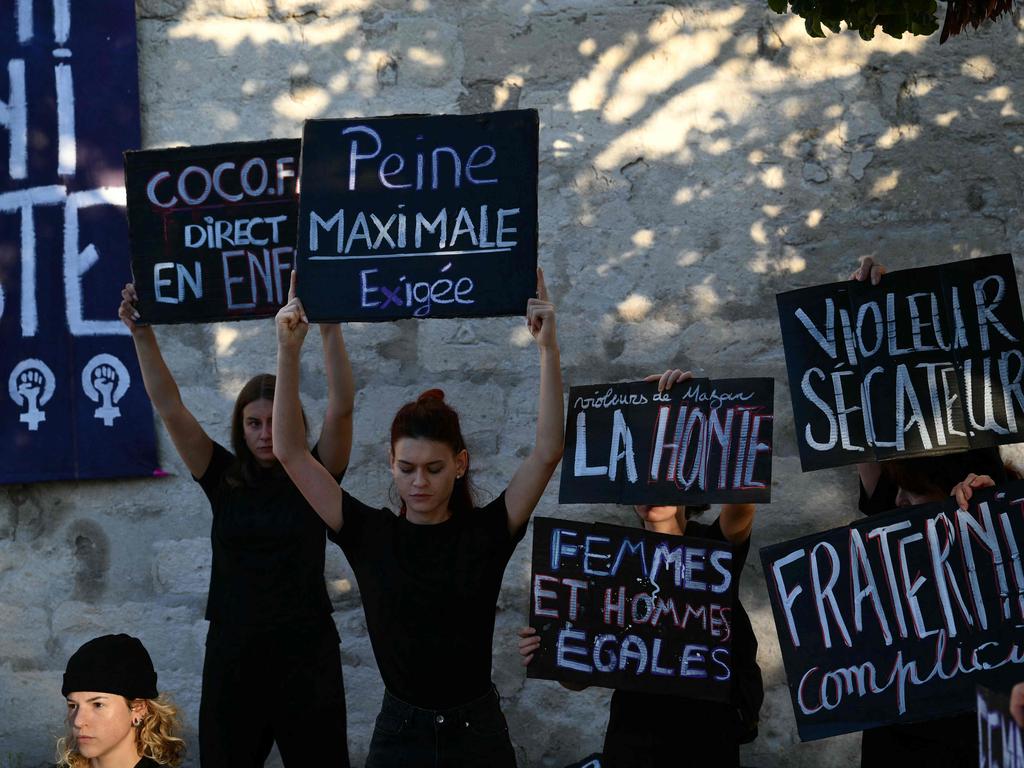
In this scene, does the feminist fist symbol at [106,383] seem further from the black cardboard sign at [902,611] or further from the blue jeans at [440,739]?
the black cardboard sign at [902,611]

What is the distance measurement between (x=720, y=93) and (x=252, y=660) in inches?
111

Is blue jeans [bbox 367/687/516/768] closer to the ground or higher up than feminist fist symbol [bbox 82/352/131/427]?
closer to the ground

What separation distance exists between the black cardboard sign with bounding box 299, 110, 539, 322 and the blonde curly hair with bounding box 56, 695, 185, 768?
3.79ft

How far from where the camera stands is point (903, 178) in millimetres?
5230

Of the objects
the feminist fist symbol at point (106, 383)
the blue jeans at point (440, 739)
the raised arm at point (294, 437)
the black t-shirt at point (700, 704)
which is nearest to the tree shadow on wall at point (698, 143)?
the feminist fist symbol at point (106, 383)

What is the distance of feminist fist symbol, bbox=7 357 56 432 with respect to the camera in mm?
5449

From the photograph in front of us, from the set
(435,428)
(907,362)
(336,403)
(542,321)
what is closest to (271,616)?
(336,403)

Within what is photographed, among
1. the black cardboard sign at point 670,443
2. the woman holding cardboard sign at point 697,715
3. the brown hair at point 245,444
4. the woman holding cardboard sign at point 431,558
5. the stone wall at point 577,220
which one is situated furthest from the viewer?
the stone wall at point 577,220

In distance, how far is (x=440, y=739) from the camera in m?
3.45

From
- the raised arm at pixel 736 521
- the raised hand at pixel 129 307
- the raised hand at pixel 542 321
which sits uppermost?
the raised hand at pixel 129 307

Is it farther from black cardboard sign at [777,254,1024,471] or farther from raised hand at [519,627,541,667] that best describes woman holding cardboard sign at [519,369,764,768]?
black cardboard sign at [777,254,1024,471]

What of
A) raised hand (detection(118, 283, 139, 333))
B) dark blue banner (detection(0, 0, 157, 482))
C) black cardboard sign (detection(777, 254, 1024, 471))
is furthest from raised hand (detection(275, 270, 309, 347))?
dark blue banner (detection(0, 0, 157, 482))

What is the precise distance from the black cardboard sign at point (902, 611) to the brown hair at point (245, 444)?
1644 millimetres

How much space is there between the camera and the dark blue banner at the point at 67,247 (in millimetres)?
5438
